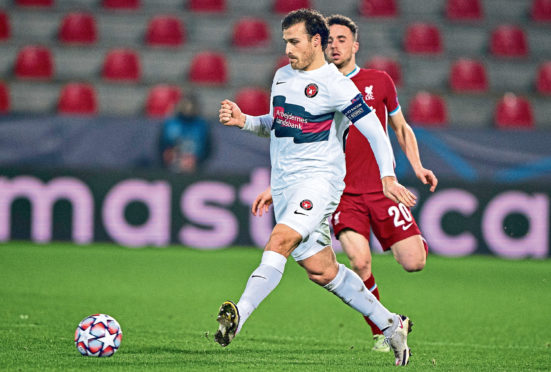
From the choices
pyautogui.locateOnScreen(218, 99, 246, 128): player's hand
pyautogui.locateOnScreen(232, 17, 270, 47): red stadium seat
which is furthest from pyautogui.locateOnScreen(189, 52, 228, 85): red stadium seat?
pyautogui.locateOnScreen(218, 99, 246, 128): player's hand

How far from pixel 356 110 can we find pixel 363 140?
1447 mm

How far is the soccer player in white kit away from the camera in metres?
5.16

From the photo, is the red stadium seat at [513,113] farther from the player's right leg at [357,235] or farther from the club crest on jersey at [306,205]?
the club crest on jersey at [306,205]

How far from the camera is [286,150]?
530cm

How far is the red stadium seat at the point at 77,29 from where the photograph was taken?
15.6 m

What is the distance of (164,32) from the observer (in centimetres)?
1578

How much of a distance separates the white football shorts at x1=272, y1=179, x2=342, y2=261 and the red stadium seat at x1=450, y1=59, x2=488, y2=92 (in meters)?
10.6

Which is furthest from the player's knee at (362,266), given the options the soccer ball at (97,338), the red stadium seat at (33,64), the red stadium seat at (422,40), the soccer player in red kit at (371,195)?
the red stadium seat at (422,40)

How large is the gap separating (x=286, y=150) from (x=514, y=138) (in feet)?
26.1

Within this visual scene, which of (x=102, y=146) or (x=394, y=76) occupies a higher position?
(x=394, y=76)

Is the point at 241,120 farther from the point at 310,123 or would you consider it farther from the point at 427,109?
the point at 427,109

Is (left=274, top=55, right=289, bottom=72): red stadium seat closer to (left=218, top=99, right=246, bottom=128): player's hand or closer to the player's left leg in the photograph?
the player's left leg

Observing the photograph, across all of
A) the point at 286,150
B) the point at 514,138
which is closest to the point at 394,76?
the point at 514,138

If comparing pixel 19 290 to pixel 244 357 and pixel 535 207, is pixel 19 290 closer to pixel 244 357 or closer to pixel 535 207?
pixel 244 357
